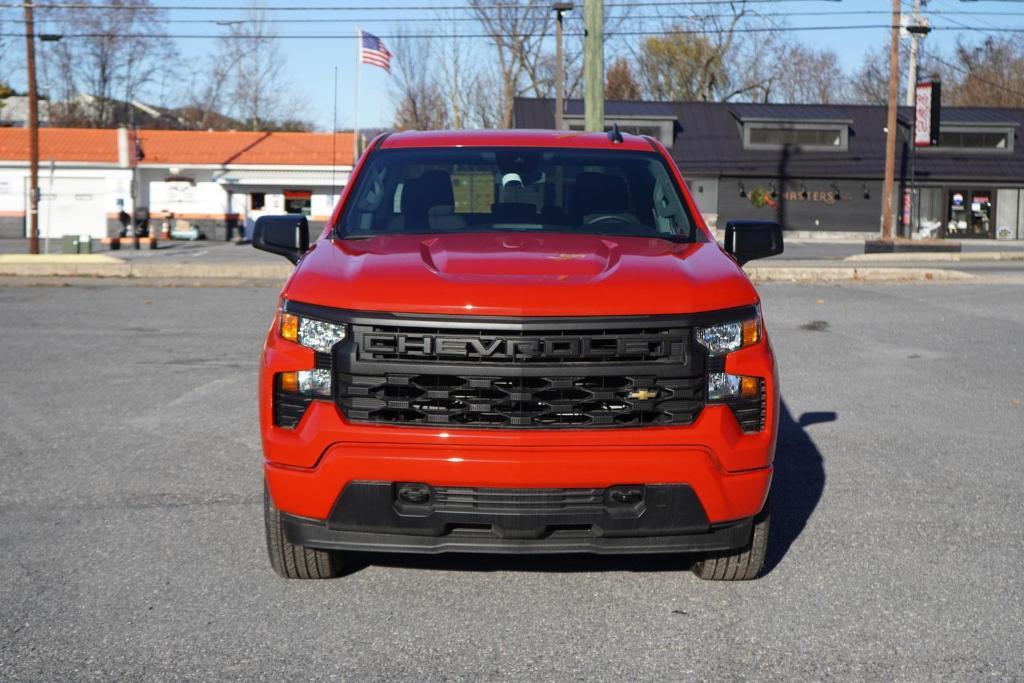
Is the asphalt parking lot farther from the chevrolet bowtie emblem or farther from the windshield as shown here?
the windshield

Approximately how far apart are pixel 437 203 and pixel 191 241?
4244 cm

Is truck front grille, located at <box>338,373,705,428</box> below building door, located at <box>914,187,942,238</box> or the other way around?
below

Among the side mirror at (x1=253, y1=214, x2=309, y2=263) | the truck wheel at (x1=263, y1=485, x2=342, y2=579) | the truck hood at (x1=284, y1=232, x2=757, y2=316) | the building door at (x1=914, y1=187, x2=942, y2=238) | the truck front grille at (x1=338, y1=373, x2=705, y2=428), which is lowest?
the truck wheel at (x1=263, y1=485, x2=342, y2=579)

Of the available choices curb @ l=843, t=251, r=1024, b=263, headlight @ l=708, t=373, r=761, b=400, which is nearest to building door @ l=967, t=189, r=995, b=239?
curb @ l=843, t=251, r=1024, b=263

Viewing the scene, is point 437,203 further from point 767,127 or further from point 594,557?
point 767,127

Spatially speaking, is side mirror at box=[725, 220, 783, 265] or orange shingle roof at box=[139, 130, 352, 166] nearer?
side mirror at box=[725, 220, 783, 265]

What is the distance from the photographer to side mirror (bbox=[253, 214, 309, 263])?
5.45 metres

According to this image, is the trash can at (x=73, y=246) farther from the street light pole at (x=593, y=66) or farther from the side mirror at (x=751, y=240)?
the side mirror at (x=751, y=240)

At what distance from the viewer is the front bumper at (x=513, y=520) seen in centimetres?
405

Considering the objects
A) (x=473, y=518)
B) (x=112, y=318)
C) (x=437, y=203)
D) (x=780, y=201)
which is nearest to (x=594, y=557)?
(x=473, y=518)

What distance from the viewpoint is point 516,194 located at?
570 cm

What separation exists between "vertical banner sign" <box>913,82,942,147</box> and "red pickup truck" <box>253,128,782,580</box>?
141 ft

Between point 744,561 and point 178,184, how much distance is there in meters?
46.1

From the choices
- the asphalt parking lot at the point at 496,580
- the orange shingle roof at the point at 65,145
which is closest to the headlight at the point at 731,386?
the asphalt parking lot at the point at 496,580
